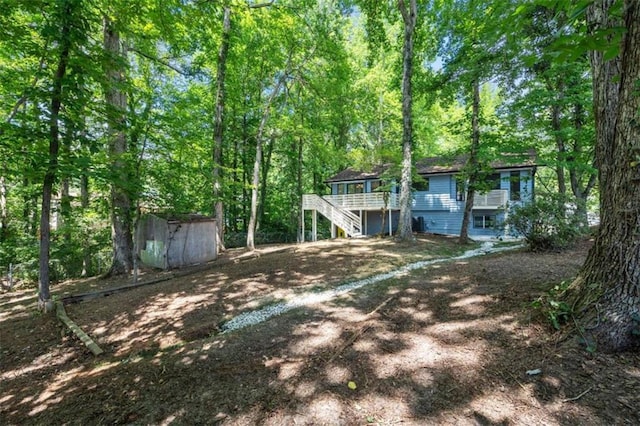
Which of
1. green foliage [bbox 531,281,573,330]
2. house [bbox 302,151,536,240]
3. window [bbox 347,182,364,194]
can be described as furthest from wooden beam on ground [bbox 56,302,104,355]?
window [bbox 347,182,364,194]

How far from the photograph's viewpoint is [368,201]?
59.0 ft

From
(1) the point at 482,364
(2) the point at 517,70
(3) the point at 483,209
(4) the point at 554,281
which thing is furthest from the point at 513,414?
(3) the point at 483,209

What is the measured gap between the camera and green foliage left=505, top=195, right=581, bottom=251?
7.74m

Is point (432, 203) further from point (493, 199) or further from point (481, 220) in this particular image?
point (493, 199)

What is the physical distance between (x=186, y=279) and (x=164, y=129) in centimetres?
412

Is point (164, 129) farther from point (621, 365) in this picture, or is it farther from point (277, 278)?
point (621, 365)

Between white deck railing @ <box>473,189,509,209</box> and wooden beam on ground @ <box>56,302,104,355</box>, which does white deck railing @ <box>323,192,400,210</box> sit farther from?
wooden beam on ground @ <box>56,302,104,355</box>

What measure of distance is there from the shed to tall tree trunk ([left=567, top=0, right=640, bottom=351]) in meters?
10.4

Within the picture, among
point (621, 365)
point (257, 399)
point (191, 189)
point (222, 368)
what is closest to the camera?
point (621, 365)

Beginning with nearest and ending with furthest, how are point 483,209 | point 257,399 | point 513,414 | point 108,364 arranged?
1. point 513,414
2. point 257,399
3. point 108,364
4. point 483,209

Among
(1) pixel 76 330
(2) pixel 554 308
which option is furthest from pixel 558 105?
(1) pixel 76 330

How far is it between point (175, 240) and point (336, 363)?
8.70 m

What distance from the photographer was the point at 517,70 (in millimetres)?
10367

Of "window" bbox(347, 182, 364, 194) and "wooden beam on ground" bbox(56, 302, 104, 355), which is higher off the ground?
"window" bbox(347, 182, 364, 194)
